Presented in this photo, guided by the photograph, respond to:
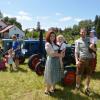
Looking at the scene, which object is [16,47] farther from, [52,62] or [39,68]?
[52,62]

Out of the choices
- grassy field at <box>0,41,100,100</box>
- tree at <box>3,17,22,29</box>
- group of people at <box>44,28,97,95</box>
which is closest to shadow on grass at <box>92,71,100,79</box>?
grassy field at <box>0,41,100,100</box>

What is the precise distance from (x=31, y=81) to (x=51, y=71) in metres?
2.14

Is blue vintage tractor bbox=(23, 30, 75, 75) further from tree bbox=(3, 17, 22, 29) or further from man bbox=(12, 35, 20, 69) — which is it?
tree bbox=(3, 17, 22, 29)

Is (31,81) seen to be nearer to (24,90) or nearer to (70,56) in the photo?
(24,90)

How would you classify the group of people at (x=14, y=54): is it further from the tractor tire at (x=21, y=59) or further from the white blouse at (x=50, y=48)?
the white blouse at (x=50, y=48)

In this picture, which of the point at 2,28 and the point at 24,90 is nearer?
the point at 24,90

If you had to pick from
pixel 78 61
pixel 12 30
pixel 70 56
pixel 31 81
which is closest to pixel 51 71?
pixel 78 61

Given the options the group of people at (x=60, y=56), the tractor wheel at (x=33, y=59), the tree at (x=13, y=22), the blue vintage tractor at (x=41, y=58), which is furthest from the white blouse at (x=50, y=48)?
the tree at (x=13, y=22)

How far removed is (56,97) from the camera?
7664 millimetres

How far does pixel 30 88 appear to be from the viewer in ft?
28.7

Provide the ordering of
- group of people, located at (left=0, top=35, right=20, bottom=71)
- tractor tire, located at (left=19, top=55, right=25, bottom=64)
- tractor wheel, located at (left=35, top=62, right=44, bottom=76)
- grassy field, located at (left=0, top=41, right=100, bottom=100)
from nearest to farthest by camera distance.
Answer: grassy field, located at (left=0, top=41, right=100, bottom=100)
tractor wheel, located at (left=35, top=62, right=44, bottom=76)
group of people, located at (left=0, top=35, right=20, bottom=71)
tractor tire, located at (left=19, top=55, right=25, bottom=64)

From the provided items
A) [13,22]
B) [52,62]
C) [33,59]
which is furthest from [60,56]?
[13,22]

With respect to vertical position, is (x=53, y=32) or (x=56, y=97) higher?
(x=53, y=32)

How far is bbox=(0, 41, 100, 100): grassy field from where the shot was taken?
25.4 ft
